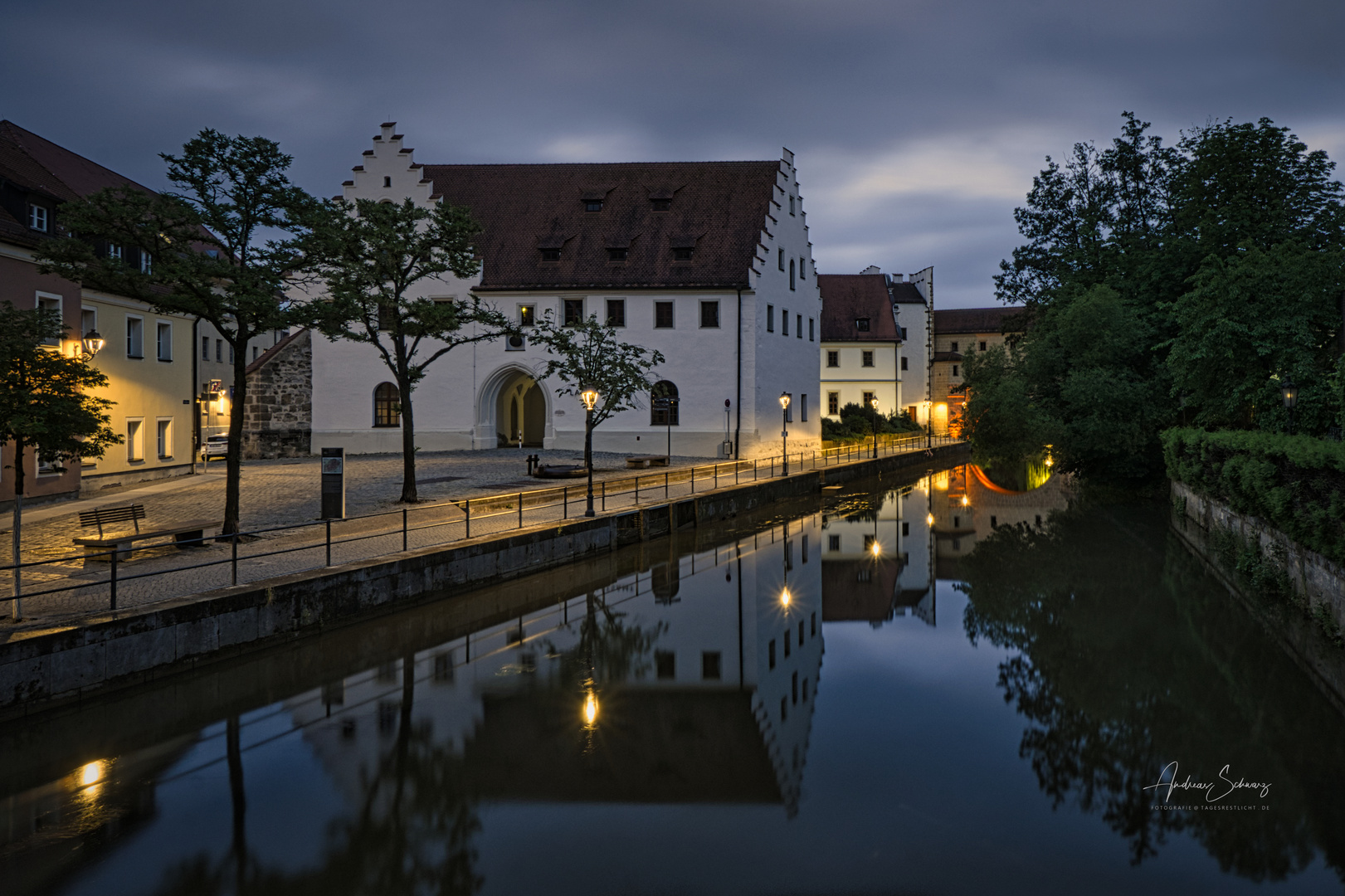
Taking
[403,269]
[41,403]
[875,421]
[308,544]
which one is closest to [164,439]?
[403,269]

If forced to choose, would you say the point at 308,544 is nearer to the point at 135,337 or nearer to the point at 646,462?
the point at 135,337

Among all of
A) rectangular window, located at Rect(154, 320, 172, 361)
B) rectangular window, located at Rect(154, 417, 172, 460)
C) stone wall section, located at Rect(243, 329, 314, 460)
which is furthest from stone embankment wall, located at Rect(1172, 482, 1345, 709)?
stone wall section, located at Rect(243, 329, 314, 460)

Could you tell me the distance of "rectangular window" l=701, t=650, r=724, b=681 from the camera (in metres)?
13.3

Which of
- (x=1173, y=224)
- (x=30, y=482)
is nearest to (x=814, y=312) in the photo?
(x=1173, y=224)

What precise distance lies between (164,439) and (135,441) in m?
2.01

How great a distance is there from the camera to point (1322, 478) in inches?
509

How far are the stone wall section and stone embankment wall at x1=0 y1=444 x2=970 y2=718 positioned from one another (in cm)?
2539

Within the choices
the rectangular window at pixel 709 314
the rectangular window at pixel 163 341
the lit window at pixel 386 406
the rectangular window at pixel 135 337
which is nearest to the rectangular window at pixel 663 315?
the rectangular window at pixel 709 314

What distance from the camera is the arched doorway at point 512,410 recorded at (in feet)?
140

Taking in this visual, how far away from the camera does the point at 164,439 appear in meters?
31.9

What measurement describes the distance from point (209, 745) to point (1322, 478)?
14.2 metres

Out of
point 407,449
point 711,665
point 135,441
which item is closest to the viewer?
point 711,665

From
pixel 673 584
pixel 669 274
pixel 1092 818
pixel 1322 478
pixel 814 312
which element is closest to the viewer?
pixel 1092 818

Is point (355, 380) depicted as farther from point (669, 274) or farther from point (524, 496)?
point (524, 496)
